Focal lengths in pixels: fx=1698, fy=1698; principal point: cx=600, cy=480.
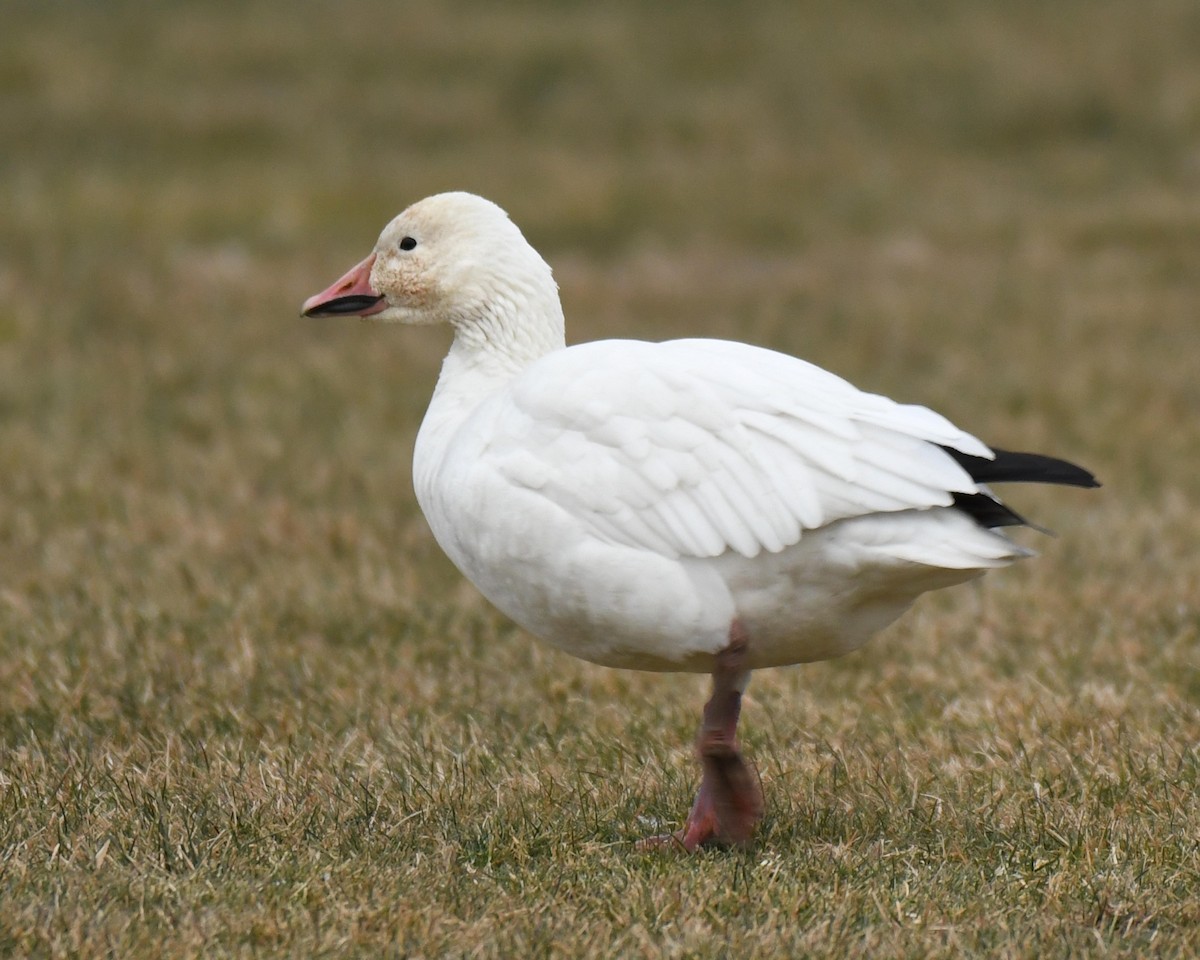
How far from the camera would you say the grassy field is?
10.7 ft

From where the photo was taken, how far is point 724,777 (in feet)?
11.4

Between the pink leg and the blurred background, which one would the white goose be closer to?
the pink leg

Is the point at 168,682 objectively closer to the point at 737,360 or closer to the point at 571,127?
the point at 737,360

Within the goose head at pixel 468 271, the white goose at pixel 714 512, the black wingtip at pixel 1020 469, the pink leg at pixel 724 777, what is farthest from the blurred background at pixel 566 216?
the black wingtip at pixel 1020 469

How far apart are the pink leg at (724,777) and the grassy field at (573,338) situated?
10cm

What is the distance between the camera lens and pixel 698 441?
3.43 meters

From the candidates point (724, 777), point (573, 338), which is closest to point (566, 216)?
point (573, 338)

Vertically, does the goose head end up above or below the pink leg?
above

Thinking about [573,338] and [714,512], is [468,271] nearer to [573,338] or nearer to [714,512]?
[714,512]

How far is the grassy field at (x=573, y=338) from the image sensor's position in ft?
10.7

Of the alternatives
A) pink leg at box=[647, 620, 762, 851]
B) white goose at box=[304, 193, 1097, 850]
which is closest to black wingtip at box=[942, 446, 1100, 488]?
white goose at box=[304, 193, 1097, 850]

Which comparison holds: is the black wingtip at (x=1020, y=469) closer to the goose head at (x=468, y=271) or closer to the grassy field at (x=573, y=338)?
the grassy field at (x=573, y=338)

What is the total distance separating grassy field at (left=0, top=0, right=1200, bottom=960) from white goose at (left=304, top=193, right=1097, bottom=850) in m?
0.43

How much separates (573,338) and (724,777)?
698 cm
